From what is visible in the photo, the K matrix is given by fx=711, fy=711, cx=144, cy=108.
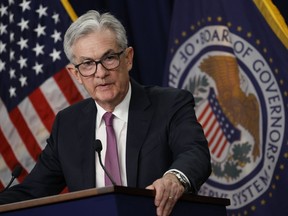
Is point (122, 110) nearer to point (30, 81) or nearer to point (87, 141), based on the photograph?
point (87, 141)

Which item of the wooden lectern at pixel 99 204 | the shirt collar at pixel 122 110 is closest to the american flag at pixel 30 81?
the shirt collar at pixel 122 110

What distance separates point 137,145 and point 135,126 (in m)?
0.10

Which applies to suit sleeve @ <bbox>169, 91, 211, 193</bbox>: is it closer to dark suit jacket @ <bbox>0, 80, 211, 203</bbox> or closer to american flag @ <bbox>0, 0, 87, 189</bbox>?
dark suit jacket @ <bbox>0, 80, 211, 203</bbox>

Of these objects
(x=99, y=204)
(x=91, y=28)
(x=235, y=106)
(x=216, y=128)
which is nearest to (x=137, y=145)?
(x=91, y=28)

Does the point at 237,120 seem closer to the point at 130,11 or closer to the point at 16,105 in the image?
the point at 130,11

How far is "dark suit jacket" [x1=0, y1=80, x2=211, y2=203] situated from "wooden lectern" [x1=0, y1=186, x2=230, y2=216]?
33 cm

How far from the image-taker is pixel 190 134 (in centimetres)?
287

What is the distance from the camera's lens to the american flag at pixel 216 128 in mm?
4543

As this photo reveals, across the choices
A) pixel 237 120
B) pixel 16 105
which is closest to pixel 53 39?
pixel 16 105

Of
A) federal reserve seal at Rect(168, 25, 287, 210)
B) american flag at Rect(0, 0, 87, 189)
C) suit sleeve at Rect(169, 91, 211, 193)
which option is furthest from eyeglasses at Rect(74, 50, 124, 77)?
american flag at Rect(0, 0, 87, 189)

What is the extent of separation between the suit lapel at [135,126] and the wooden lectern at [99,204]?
45 cm

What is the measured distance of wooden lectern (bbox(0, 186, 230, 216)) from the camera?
2215mm

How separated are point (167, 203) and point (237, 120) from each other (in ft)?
7.12

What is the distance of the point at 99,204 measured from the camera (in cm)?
224
